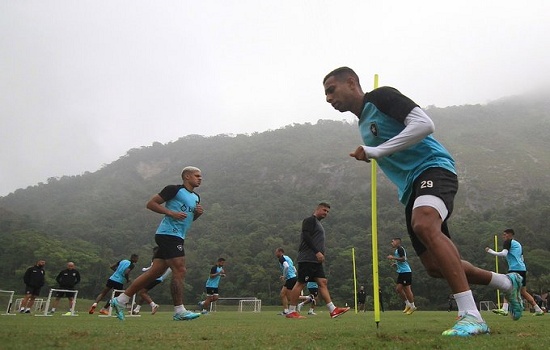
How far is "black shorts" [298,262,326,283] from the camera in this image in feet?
30.7

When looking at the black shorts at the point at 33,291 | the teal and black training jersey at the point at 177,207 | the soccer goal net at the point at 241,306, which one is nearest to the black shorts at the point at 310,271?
the teal and black training jersey at the point at 177,207

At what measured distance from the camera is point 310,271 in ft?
30.8

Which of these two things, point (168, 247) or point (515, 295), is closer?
point (515, 295)

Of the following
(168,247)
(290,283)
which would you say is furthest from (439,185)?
(290,283)

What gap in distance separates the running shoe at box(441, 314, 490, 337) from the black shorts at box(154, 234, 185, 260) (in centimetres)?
450

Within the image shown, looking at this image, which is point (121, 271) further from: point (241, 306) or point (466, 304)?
point (241, 306)

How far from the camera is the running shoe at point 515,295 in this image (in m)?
4.14

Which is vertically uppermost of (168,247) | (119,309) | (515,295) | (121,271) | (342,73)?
(342,73)

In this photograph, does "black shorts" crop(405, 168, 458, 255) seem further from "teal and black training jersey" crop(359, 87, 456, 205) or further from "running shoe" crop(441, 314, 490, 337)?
"running shoe" crop(441, 314, 490, 337)

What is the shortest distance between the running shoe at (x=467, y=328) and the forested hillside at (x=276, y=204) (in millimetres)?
50848

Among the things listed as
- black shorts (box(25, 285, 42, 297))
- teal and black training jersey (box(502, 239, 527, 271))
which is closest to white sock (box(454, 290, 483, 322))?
teal and black training jersey (box(502, 239, 527, 271))

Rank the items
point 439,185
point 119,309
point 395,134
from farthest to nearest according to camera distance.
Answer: point 119,309 < point 395,134 < point 439,185

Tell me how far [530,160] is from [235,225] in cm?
8174

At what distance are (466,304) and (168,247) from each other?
467 cm
